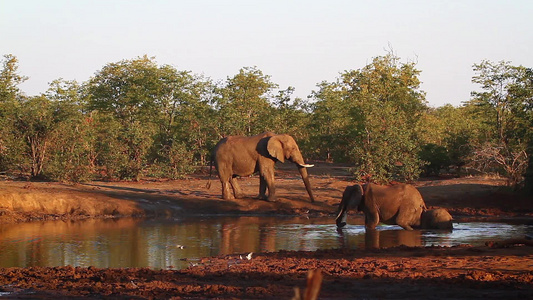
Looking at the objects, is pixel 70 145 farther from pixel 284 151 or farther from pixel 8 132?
pixel 284 151

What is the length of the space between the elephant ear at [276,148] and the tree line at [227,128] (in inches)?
228

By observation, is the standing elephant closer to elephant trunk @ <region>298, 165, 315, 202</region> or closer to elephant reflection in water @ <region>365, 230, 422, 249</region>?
elephant trunk @ <region>298, 165, 315, 202</region>

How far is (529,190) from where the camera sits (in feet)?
71.3

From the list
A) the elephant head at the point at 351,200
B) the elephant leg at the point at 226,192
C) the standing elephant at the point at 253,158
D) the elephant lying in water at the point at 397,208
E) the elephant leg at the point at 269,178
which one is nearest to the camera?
the elephant lying in water at the point at 397,208

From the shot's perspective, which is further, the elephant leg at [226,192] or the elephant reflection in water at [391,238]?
the elephant leg at [226,192]

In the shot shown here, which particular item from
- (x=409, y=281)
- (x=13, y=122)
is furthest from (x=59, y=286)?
(x=13, y=122)

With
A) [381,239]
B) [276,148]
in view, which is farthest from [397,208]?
[276,148]

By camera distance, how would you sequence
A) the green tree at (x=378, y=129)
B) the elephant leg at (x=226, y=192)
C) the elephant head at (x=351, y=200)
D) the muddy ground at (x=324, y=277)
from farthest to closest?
1. the green tree at (x=378, y=129)
2. the elephant leg at (x=226, y=192)
3. the elephant head at (x=351, y=200)
4. the muddy ground at (x=324, y=277)

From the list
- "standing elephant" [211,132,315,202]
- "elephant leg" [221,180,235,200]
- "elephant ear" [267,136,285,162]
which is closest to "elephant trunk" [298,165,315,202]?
"standing elephant" [211,132,315,202]

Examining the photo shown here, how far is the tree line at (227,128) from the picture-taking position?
26.8m

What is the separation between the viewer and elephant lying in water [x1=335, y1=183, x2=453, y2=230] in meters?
16.7

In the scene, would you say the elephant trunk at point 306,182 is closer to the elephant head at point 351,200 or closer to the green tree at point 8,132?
the elephant head at point 351,200

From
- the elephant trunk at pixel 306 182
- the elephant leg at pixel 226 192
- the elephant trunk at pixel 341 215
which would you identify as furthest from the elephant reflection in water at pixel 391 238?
the elephant leg at pixel 226 192

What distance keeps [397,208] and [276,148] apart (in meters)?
6.59
